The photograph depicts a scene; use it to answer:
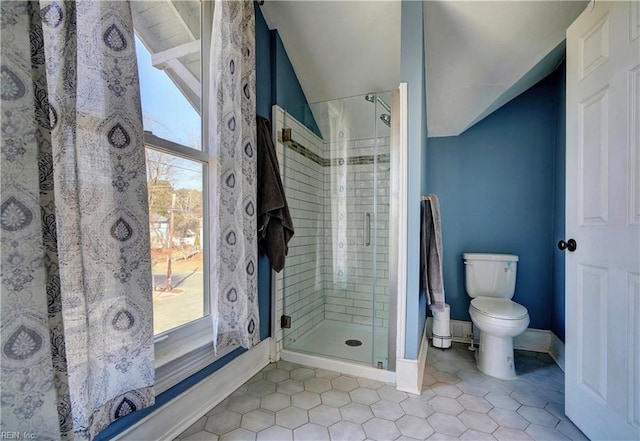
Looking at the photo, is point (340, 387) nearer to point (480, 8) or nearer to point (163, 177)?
point (163, 177)

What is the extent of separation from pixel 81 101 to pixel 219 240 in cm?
77

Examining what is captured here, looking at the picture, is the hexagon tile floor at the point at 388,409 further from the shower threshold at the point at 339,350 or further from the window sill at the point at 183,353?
the window sill at the point at 183,353

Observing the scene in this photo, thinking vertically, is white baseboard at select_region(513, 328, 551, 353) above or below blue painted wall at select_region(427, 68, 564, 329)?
below

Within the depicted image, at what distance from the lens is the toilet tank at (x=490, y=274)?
7.63ft

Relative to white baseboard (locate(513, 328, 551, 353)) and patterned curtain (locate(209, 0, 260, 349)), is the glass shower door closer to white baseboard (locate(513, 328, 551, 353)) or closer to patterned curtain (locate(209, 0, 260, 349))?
patterned curtain (locate(209, 0, 260, 349))

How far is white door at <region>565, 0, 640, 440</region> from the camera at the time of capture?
114cm

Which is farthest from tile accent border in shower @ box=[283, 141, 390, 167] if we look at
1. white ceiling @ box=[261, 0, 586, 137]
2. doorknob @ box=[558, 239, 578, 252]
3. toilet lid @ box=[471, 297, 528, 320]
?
toilet lid @ box=[471, 297, 528, 320]

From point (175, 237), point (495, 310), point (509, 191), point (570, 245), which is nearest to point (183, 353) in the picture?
point (175, 237)

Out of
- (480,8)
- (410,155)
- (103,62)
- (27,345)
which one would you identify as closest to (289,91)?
(410,155)

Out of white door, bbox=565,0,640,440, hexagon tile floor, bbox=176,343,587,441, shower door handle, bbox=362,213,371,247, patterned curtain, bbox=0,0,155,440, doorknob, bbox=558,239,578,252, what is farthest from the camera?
shower door handle, bbox=362,213,371,247

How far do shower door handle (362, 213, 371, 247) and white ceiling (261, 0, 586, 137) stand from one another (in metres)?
1.13

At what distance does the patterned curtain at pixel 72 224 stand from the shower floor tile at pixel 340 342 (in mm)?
1357

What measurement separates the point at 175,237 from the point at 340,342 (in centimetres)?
158

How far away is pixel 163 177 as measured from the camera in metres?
1.35
